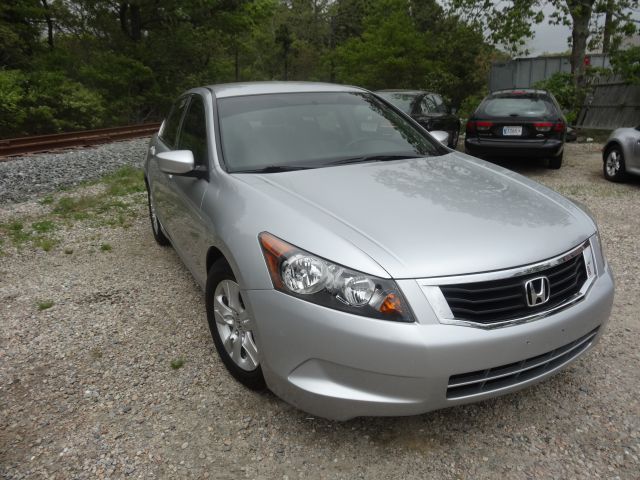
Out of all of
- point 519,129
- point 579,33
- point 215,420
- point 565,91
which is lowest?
point 215,420

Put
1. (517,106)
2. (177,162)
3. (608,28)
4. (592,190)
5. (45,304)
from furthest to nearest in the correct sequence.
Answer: (608,28)
(517,106)
(592,190)
(45,304)
(177,162)

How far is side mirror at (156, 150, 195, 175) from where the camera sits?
2.96 meters

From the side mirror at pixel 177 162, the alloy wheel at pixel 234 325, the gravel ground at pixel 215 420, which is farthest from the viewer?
the side mirror at pixel 177 162

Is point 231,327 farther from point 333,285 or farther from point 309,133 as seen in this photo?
point 309,133

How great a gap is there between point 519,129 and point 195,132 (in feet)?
22.5

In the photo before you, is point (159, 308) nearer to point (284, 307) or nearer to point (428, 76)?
point (284, 307)

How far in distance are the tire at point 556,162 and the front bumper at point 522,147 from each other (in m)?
0.24

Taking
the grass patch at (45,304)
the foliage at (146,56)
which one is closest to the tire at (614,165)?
the grass patch at (45,304)

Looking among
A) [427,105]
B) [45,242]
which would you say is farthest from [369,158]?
[427,105]

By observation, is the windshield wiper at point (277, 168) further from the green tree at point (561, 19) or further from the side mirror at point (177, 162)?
the green tree at point (561, 19)

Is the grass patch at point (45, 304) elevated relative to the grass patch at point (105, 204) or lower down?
lower down

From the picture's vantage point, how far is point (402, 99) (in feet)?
33.9

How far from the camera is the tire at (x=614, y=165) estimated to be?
7967 millimetres

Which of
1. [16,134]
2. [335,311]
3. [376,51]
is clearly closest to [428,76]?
[376,51]
